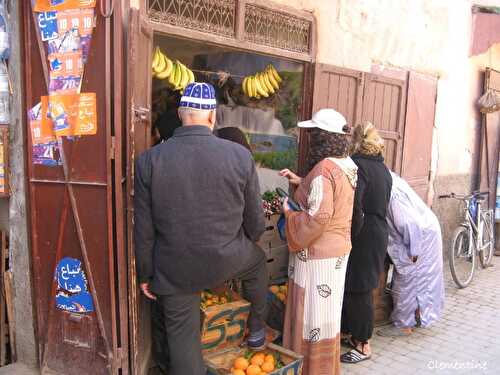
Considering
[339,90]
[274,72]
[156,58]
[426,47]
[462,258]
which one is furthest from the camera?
[426,47]

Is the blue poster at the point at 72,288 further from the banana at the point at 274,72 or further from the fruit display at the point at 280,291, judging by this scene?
the banana at the point at 274,72

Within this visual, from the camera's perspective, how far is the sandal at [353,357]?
416 cm

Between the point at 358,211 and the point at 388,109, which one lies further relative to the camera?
the point at 388,109

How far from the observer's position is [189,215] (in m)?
2.75

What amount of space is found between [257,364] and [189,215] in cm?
122

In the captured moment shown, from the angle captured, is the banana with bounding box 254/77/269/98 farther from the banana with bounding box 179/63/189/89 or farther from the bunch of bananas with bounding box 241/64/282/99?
the banana with bounding box 179/63/189/89

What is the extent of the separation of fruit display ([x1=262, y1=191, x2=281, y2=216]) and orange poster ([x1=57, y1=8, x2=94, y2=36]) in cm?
249

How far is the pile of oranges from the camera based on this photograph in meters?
3.19

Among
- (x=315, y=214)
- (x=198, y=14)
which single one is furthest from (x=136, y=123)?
(x=315, y=214)

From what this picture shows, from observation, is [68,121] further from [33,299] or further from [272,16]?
[272,16]

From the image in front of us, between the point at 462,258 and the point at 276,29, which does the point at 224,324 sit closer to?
the point at 276,29

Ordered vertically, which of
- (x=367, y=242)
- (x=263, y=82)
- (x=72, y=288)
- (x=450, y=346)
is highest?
(x=263, y=82)

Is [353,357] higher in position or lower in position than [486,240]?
lower

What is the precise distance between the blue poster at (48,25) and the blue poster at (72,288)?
56.2 inches
